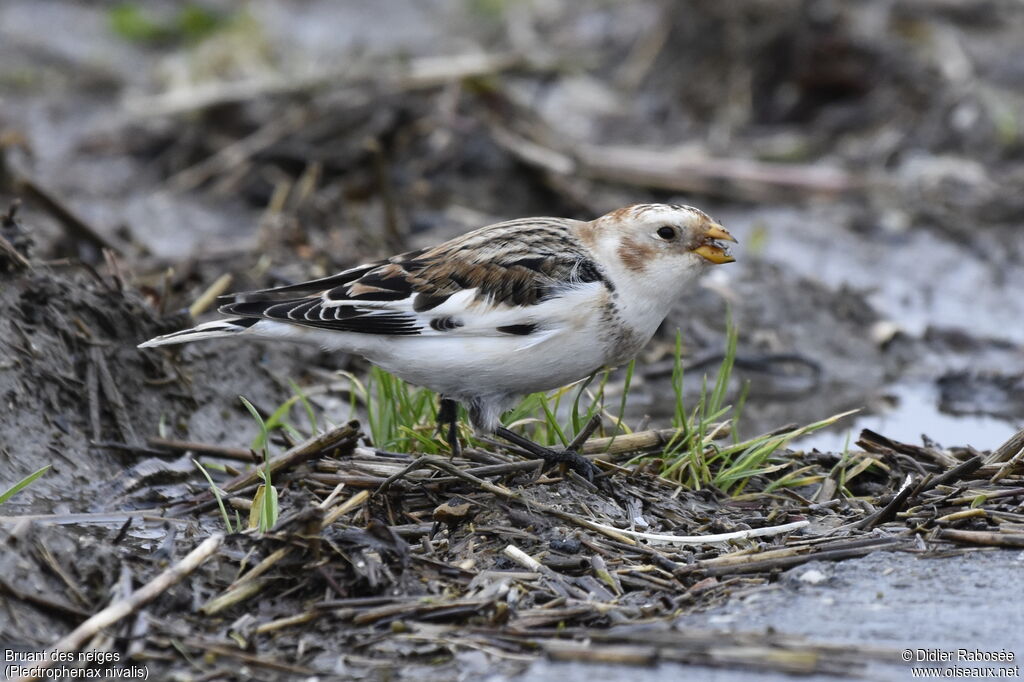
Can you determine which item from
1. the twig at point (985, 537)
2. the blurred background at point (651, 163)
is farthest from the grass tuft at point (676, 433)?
the blurred background at point (651, 163)

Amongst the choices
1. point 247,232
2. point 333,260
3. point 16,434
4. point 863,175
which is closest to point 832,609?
point 16,434

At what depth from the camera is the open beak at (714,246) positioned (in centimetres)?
507

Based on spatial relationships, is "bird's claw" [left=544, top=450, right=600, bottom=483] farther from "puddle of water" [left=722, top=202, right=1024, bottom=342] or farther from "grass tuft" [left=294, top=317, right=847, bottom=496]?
"puddle of water" [left=722, top=202, right=1024, bottom=342]

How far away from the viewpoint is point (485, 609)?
3797 millimetres

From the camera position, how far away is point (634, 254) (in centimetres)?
504

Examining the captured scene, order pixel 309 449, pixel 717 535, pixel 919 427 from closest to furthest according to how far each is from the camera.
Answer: pixel 717 535 → pixel 309 449 → pixel 919 427

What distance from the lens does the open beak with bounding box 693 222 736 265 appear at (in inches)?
200

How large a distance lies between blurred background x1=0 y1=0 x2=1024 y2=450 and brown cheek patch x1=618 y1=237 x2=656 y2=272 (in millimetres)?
1826

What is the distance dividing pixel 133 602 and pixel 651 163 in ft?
22.8

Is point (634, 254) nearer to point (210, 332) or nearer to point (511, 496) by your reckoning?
point (511, 496)

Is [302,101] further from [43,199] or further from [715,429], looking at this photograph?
[715,429]

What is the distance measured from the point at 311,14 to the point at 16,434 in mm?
11309

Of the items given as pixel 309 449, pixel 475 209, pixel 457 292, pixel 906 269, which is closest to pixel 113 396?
pixel 309 449

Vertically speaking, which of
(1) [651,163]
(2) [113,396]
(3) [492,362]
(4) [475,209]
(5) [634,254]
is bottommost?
(4) [475,209]
